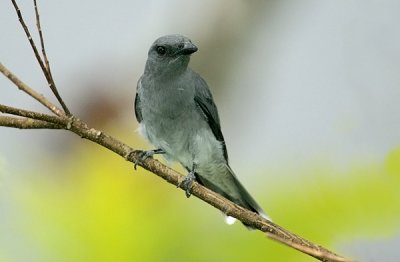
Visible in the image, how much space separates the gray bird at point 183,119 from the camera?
224 cm

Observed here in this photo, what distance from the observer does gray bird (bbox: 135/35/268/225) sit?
2.24m

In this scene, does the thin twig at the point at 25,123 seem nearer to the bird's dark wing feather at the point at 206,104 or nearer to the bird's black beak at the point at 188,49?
the bird's black beak at the point at 188,49

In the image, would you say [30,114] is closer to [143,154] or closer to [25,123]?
[25,123]

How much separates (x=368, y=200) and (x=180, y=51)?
734 mm

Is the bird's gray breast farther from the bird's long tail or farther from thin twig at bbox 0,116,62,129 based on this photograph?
thin twig at bbox 0,116,62,129

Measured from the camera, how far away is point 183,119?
2.32 meters

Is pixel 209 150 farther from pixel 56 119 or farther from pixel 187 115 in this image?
pixel 56 119

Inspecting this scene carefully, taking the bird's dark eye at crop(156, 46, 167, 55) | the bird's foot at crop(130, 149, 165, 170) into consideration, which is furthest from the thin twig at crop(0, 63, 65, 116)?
the bird's dark eye at crop(156, 46, 167, 55)

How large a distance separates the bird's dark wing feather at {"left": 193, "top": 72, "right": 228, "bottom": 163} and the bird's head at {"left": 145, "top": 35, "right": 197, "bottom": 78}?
136 mm

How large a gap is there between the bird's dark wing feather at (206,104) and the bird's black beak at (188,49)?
0.99 ft

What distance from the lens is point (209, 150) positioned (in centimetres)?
240

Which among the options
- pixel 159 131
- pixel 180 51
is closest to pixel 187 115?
pixel 159 131

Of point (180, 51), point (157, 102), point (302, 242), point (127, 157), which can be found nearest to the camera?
point (302, 242)

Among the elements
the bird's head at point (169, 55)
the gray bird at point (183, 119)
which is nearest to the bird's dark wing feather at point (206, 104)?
the gray bird at point (183, 119)
